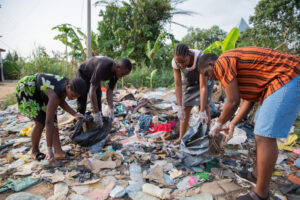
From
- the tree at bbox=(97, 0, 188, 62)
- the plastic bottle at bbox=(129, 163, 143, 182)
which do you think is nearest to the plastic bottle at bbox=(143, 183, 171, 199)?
the plastic bottle at bbox=(129, 163, 143, 182)

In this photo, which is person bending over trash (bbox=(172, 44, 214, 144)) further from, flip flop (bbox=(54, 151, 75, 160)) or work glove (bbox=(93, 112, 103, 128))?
flip flop (bbox=(54, 151, 75, 160))

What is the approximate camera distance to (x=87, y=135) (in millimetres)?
2518

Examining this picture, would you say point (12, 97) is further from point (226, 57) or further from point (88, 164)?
point (226, 57)

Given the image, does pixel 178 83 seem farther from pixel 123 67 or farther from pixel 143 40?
pixel 143 40

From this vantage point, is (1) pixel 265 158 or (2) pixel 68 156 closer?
(1) pixel 265 158

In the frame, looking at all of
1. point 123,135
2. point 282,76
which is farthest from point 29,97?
point 282,76

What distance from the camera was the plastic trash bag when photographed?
2025 mm

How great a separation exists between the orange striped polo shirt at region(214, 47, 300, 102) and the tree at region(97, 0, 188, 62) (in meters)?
8.44

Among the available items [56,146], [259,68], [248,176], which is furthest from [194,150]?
[56,146]

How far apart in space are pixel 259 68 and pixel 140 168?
1636 millimetres

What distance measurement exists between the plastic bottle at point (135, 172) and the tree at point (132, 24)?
789 cm

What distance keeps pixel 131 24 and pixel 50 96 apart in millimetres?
9439

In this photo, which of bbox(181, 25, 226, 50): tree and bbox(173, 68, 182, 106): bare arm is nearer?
bbox(173, 68, 182, 106): bare arm

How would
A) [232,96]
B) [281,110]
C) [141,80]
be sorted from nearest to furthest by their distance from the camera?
[281,110] → [232,96] → [141,80]
